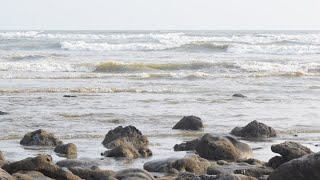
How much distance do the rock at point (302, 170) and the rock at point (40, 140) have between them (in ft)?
18.4

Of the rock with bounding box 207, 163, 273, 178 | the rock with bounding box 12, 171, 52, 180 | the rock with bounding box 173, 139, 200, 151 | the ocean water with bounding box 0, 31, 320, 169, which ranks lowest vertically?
the ocean water with bounding box 0, 31, 320, 169

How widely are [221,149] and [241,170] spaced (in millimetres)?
1836

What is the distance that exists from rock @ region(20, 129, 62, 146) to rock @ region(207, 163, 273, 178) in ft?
12.7

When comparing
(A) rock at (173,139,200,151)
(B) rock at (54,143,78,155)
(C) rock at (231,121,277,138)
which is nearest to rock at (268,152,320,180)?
(A) rock at (173,139,200,151)

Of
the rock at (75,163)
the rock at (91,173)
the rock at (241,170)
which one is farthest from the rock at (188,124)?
the rock at (91,173)

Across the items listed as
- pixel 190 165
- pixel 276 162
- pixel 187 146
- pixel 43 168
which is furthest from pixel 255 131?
pixel 43 168

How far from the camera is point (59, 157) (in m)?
11.3

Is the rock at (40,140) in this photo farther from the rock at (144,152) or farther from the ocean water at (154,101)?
the rock at (144,152)

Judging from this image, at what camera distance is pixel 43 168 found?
902 centimetres

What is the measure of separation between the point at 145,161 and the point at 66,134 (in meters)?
3.49

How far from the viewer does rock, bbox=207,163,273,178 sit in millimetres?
9438

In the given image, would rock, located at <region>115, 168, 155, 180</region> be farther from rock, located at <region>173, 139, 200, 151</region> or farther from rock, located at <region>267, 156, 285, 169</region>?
rock, located at <region>173, 139, 200, 151</region>

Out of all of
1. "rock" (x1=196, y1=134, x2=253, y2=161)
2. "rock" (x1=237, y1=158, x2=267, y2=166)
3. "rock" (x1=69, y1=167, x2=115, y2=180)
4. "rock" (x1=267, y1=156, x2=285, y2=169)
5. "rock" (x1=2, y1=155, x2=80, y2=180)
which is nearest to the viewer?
"rock" (x1=2, y1=155, x2=80, y2=180)

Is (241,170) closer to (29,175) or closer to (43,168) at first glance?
(43,168)
